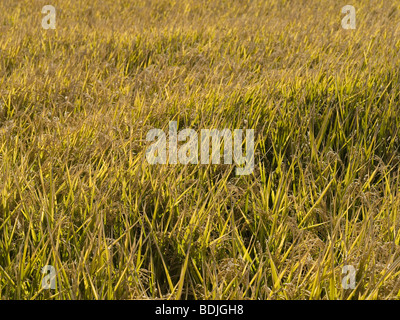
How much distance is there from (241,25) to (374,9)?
1776 millimetres

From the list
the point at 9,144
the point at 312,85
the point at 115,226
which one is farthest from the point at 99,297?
the point at 312,85

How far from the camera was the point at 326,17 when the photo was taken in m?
4.76

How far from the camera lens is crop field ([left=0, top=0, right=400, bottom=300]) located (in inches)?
47.4

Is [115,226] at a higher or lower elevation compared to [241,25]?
lower

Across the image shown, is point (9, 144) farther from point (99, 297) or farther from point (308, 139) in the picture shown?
point (308, 139)

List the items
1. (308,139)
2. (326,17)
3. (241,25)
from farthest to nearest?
(326,17) → (241,25) → (308,139)

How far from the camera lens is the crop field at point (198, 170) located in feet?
3.95

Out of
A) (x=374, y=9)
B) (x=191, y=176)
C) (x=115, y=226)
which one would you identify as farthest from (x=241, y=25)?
(x=115, y=226)

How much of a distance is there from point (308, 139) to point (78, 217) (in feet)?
3.70

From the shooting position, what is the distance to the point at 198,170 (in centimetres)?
171
